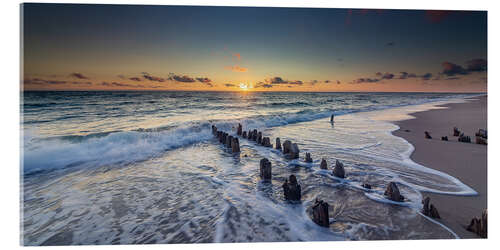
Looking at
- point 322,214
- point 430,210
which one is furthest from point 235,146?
point 430,210

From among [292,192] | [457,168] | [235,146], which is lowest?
[292,192]

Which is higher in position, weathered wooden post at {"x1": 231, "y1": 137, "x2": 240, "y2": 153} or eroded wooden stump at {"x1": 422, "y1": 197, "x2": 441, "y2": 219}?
weathered wooden post at {"x1": 231, "y1": 137, "x2": 240, "y2": 153}

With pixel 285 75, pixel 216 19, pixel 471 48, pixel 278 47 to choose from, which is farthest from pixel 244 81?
pixel 471 48

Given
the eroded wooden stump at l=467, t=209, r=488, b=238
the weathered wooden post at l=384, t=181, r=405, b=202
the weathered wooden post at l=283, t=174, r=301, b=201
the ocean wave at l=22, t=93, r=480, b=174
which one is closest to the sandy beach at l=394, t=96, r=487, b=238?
the eroded wooden stump at l=467, t=209, r=488, b=238

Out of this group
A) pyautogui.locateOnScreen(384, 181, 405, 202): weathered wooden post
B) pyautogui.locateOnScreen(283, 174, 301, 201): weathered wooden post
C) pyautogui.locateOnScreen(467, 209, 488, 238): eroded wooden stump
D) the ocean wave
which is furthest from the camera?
the ocean wave

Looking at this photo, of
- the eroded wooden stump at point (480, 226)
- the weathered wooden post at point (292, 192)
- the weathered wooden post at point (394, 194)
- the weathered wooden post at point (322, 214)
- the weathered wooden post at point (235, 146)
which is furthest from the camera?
the weathered wooden post at point (235, 146)

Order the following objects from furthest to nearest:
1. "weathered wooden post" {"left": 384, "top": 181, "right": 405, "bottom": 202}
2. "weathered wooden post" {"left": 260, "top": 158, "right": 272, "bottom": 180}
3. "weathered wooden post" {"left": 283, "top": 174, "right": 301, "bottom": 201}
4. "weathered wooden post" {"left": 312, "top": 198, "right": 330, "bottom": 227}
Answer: "weathered wooden post" {"left": 260, "top": 158, "right": 272, "bottom": 180} → "weathered wooden post" {"left": 283, "top": 174, "right": 301, "bottom": 201} → "weathered wooden post" {"left": 384, "top": 181, "right": 405, "bottom": 202} → "weathered wooden post" {"left": 312, "top": 198, "right": 330, "bottom": 227}

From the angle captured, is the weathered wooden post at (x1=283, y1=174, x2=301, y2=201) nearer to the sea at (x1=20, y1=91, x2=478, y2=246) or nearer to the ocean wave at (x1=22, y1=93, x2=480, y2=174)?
the sea at (x1=20, y1=91, x2=478, y2=246)

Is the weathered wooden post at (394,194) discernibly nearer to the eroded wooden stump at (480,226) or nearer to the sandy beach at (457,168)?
the sandy beach at (457,168)

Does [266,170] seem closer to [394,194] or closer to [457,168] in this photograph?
[394,194]

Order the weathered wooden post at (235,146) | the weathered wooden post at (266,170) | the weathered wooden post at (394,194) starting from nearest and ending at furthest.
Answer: the weathered wooden post at (394,194) < the weathered wooden post at (266,170) < the weathered wooden post at (235,146)

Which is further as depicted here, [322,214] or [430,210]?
[430,210]

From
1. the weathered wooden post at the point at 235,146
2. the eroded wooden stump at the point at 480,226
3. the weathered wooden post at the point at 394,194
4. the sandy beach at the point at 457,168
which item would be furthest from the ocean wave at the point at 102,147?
the eroded wooden stump at the point at 480,226

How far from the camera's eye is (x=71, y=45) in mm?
4426
